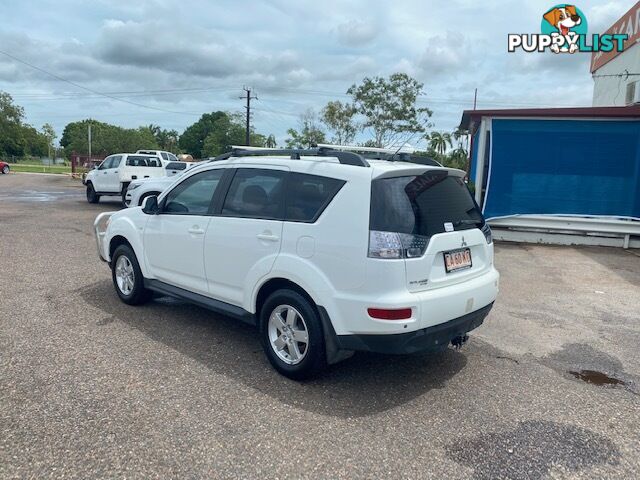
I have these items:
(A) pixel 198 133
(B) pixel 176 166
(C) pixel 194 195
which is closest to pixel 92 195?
(B) pixel 176 166

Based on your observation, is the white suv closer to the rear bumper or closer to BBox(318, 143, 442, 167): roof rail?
the rear bumper

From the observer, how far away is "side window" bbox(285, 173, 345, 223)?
3.72 m

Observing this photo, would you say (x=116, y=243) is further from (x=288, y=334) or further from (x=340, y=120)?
(x=340, y=120)

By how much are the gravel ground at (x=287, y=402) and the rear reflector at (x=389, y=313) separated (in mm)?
696

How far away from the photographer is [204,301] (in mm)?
4633

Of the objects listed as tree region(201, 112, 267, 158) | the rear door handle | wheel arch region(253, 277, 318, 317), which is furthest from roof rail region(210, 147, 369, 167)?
tree region(201, 112, 267, 158)

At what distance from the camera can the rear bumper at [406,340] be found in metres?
3.42

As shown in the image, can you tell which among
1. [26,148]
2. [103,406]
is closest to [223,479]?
[103,406]

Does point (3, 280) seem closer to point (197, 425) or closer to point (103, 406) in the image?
point (103, 406)

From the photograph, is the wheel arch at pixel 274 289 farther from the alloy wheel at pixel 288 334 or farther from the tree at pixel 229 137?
the tree at pixel 229 137

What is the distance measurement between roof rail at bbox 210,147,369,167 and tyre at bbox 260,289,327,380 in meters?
1.07

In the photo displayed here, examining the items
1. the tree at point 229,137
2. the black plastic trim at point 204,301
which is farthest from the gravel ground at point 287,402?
the tree at point 229,137

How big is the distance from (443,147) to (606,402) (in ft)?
176

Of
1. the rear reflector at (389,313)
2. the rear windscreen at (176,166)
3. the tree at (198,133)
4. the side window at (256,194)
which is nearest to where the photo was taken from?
the rear reflector at (389,313)
